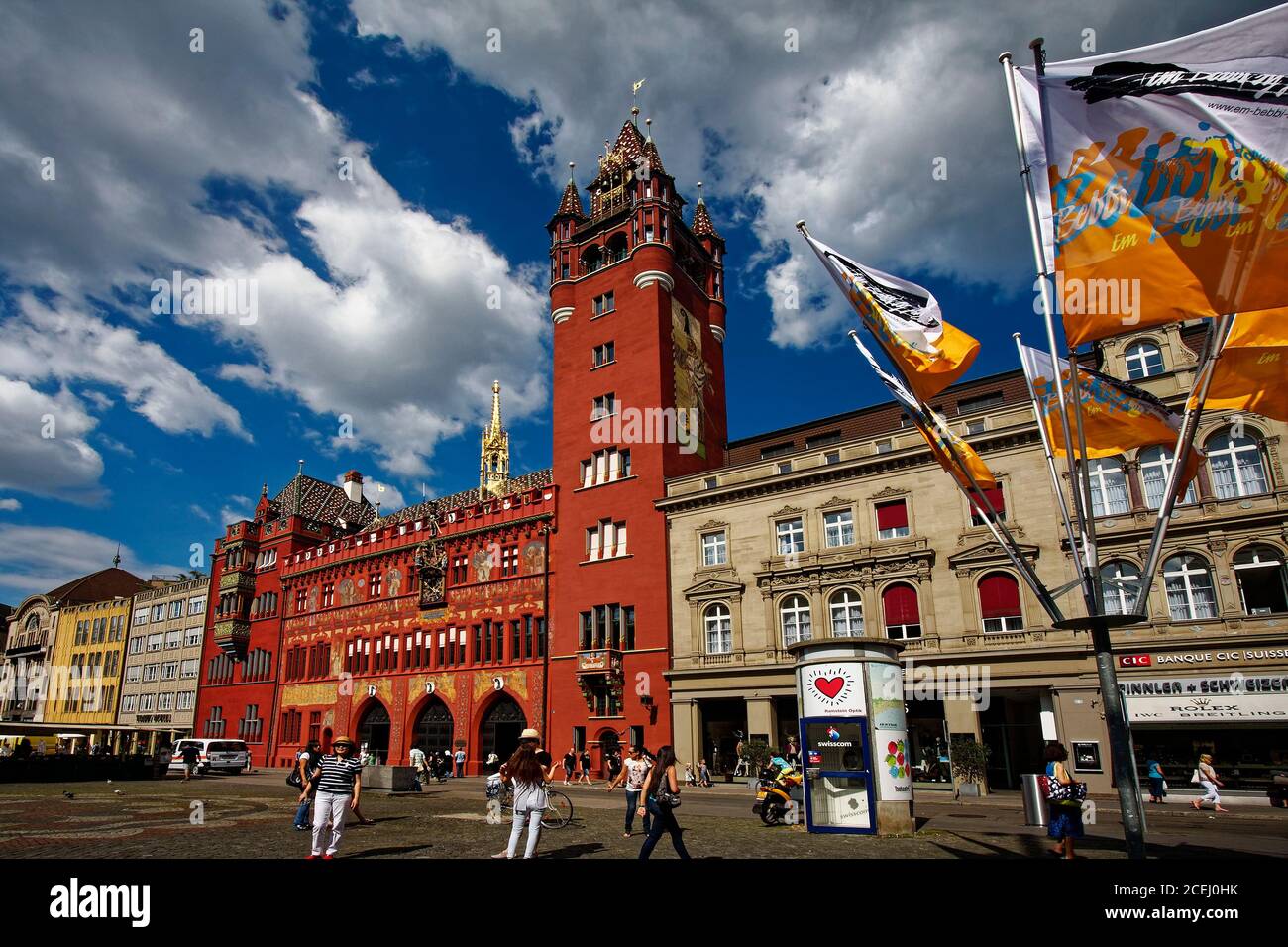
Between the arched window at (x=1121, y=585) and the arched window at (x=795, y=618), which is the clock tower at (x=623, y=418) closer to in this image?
the arched window at (x=795, y=618)

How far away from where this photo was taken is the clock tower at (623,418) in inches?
1555

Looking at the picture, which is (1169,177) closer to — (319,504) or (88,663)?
(319,504)

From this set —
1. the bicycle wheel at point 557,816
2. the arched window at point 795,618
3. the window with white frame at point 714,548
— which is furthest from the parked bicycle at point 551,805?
the window with white frame at point 714,548

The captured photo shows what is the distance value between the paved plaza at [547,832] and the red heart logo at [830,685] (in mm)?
2913

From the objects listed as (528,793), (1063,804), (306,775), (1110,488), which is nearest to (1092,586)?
(1063,804)

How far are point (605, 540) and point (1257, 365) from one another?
33705 millimetres

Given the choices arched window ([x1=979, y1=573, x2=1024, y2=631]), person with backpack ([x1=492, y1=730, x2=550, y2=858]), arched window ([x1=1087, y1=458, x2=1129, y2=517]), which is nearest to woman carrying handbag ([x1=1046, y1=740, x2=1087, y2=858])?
person with backpack ([x1=492, y1=730, x2=550, y2=858])

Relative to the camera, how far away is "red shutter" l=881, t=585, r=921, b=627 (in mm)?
31891

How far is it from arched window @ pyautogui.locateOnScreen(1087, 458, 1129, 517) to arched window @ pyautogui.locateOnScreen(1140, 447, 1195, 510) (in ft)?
2.13

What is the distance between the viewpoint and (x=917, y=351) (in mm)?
12414

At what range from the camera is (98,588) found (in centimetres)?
8981
